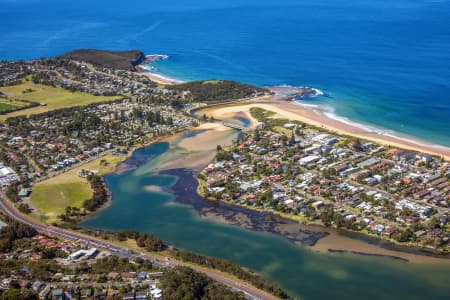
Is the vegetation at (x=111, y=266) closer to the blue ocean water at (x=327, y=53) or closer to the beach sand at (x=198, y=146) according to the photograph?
the beach sand at (x=198, y=146)

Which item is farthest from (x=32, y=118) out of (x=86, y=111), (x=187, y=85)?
(x=187, y=85)

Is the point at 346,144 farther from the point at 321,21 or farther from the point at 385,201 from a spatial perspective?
the point at 321,21

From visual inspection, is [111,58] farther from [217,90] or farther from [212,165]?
[212,165]

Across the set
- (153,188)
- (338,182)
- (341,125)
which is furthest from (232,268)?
(341,125)

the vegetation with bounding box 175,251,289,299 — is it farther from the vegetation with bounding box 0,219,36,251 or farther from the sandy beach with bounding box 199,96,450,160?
the sandy beach with bounding box 199,96,450,160

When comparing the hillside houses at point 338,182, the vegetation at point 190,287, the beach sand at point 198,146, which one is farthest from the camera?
the beach sand at point 198,146

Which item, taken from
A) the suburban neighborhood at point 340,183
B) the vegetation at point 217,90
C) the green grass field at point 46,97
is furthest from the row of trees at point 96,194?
the vegetation at point 217,90
